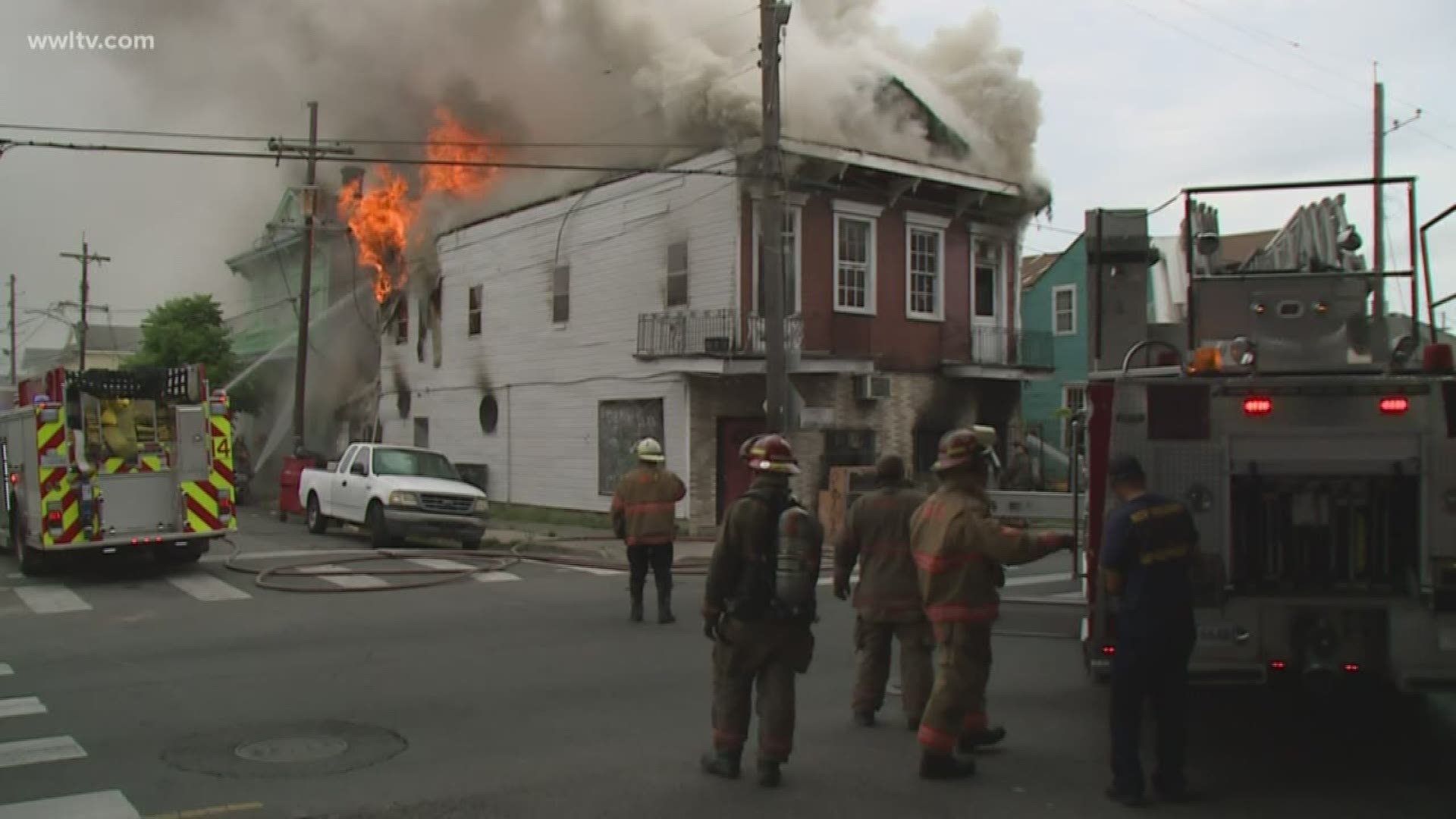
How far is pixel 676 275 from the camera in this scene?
21359 millimetres

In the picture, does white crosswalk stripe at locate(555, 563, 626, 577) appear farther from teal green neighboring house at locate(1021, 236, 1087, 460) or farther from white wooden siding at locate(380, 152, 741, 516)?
teal green neighboring house at locate(1021, 236, 1087, 460)

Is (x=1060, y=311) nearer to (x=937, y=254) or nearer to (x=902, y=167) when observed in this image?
(x=937, y=254)

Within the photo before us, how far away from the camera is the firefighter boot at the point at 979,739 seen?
6.21 metres

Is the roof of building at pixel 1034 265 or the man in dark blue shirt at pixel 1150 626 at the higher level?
the roof of building at pixel 1034 265

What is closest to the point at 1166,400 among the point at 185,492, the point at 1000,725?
the point at 1000,725

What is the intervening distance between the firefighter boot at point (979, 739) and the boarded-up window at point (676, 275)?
15.4 m

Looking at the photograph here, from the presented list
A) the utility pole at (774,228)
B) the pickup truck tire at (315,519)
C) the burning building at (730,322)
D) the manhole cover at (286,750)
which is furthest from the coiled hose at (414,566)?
the manhole cover at (286,750)

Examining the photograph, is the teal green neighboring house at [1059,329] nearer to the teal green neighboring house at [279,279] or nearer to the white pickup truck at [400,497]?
the white pickup truck at [400,497]

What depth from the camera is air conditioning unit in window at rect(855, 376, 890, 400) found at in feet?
69.5

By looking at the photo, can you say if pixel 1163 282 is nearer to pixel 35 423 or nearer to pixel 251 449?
pixel 35 423

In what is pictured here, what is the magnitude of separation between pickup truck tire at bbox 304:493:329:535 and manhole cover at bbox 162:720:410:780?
543 inches

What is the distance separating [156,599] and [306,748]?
675cm

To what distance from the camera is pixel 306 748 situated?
249 inches

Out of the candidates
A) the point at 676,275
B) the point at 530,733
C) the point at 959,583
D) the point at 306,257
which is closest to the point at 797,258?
the point at 676,275
